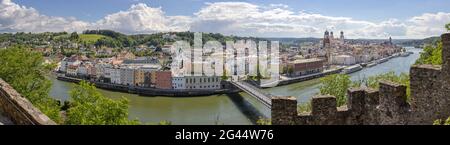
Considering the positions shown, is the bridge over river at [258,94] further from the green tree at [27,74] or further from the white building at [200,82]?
the green tree at [27,74]

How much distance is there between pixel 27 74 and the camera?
15617mm

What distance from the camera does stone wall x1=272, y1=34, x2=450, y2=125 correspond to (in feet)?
12.7

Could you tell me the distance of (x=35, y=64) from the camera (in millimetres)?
16641

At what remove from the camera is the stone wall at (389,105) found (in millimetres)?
3873

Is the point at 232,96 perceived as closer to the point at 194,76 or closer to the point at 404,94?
the point at 194,76

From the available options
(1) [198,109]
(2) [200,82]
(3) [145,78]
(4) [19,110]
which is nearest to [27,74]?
Answer: (4) [19,110]

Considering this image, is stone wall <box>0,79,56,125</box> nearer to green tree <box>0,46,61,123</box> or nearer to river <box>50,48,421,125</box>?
green tree <box>0,46,61,123</box>

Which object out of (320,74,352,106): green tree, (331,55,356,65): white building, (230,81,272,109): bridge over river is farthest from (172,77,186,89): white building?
(331,55,356,65): white building

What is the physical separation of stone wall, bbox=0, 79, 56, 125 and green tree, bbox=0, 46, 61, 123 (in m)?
10.5

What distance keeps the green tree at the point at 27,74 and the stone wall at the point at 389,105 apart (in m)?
11.2
